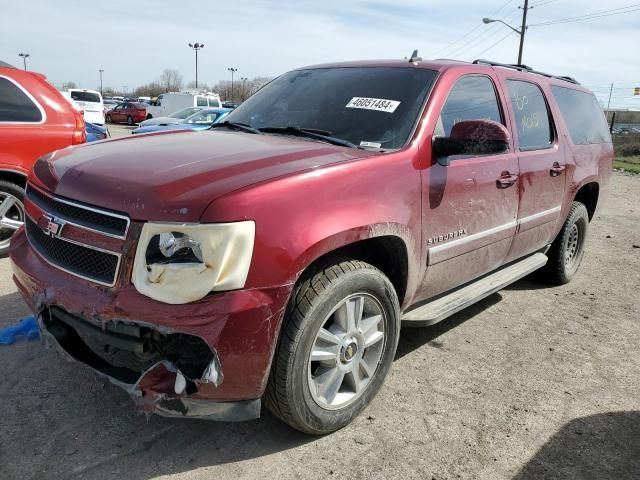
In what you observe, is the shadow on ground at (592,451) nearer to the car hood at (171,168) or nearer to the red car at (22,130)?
the car hood at (171,168)

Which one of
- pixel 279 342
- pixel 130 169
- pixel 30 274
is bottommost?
pixel 279 342

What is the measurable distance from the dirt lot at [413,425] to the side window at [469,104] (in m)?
1.55

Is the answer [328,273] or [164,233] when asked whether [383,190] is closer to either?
[328,273]

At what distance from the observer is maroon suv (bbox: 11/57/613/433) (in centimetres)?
213

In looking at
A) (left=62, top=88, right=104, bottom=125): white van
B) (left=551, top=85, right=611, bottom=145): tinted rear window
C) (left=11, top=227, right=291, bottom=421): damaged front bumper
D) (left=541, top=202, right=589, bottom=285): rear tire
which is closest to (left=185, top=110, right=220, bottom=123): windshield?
(left=62, top=88, right=104, bottom=125): white van

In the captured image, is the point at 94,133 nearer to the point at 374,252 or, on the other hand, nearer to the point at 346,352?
the point at 374,252

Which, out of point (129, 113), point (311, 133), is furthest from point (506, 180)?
point (129, 113)

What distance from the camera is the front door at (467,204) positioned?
3.07 metres

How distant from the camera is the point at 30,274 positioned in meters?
2.58

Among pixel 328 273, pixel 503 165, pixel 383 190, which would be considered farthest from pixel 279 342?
pixel 503 165

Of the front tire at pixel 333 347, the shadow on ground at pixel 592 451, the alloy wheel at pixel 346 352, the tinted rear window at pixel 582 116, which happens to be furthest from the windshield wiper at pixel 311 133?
the tinted rear window at pixel 582 116

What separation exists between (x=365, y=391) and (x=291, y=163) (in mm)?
1261

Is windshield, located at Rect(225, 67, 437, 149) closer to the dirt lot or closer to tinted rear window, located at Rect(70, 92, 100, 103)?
the dirt lot

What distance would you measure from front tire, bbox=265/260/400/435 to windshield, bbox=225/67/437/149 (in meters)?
0.85
